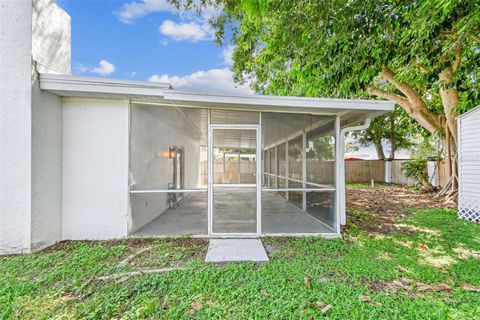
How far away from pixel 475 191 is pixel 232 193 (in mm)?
6095

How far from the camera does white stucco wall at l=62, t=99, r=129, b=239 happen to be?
13.9 feet

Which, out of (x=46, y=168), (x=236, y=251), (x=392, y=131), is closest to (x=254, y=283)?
(x=236, y=251)

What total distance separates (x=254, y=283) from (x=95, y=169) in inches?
139

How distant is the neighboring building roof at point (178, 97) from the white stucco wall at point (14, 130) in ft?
1.12

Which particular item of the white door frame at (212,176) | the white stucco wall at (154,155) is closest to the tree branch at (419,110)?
the white door frame at (212,176)

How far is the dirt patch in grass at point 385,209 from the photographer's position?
5.29 metres

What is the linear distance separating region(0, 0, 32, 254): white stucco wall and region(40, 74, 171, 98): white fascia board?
0.92 ft

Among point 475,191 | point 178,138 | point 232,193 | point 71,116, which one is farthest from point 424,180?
point 71,116

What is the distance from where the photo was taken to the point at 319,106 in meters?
4.12

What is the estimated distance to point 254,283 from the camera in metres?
2.76

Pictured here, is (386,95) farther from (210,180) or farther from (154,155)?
(154,155)

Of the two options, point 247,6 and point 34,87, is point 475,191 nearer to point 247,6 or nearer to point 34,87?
point 247,6

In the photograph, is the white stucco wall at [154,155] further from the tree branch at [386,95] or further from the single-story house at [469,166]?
the tree branch at [386,95]

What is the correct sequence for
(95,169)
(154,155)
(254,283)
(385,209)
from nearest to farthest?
(254,283), (95,169), (154,155), (385,209)
